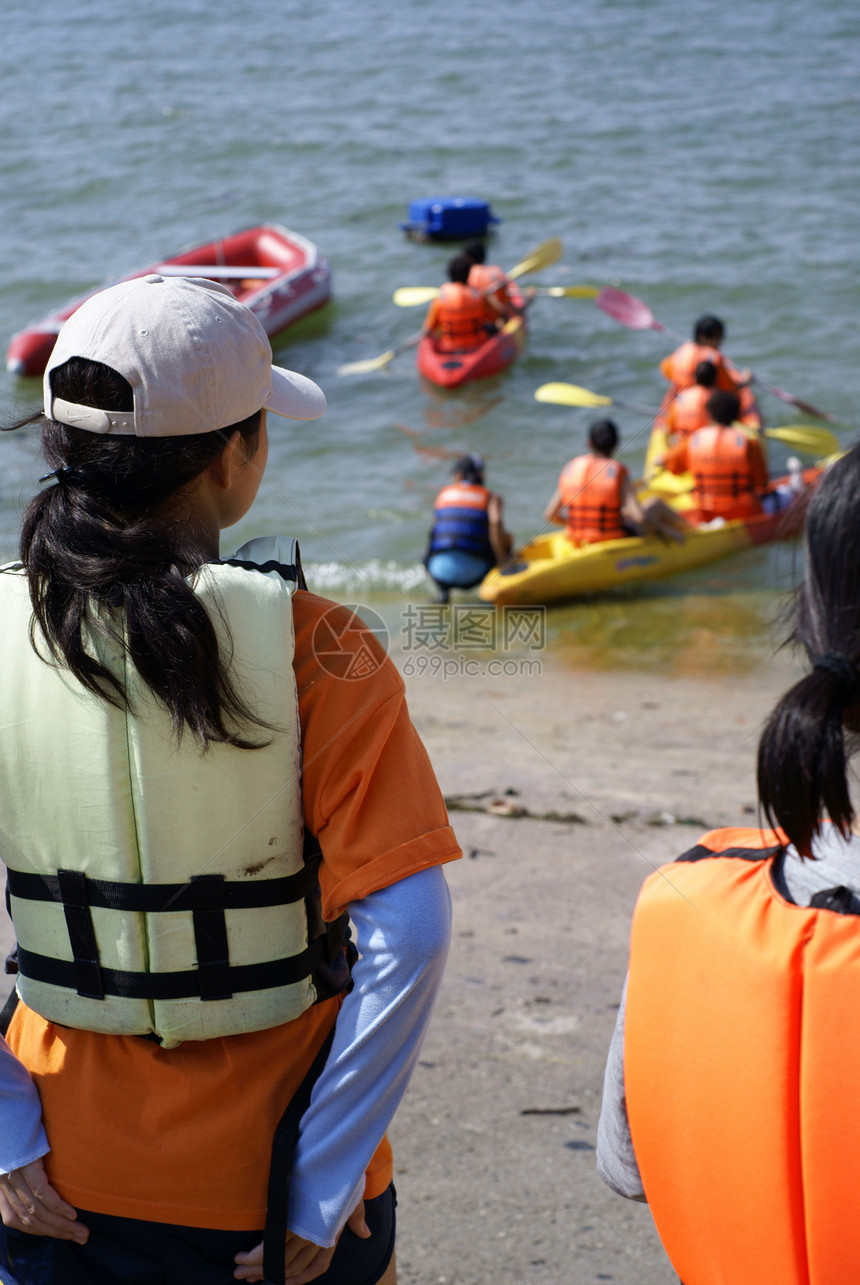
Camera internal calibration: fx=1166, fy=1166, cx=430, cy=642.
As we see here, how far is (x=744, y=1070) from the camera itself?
1.06 meters

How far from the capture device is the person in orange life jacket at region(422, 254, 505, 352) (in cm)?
1080

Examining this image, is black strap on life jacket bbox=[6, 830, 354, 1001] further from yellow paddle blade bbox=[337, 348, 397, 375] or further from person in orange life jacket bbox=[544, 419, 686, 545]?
yellow paddle blade bbox=[337, 348, 397, 375]

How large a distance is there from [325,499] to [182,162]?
11058 mm

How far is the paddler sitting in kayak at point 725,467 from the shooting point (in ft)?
25.8

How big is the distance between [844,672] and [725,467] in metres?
7.30

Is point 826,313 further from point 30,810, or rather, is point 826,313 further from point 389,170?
point 30,810

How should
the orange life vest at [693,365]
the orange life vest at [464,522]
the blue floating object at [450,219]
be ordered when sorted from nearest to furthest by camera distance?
the orange life vest at [464,522]
the orange life vest at [693,365]
the blue floating object at [450,219]

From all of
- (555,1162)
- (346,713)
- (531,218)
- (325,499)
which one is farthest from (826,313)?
(346,713)

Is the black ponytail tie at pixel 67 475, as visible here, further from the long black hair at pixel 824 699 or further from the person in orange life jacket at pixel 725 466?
the person in orange life jacket at pixel 725 466

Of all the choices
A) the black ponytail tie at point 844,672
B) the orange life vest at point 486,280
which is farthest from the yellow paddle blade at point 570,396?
the black ponytail tie at point 844,672

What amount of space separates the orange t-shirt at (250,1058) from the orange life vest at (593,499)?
6524 millimetres

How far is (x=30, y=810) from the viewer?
3.85ft

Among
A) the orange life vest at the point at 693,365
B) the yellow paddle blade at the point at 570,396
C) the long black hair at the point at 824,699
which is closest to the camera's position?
the long black hair at the point at 824,699

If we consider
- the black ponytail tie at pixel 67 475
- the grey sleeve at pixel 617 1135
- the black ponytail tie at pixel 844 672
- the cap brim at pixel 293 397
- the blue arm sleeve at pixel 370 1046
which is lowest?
the grey sleeve at pixel 617 1135
